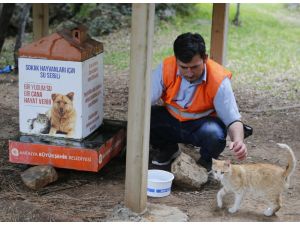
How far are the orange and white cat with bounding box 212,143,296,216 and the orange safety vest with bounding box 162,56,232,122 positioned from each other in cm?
69

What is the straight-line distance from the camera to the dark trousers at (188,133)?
4.22 m

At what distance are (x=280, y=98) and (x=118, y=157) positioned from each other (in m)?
3.30

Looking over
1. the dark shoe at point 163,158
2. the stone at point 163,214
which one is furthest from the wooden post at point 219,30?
the stone at point 163,214

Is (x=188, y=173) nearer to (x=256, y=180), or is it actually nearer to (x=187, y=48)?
(x=256, y=180)

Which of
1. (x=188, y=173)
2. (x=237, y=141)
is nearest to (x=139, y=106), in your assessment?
(x=237, y=141)

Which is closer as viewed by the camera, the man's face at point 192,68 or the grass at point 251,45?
the man's face at point 192,68

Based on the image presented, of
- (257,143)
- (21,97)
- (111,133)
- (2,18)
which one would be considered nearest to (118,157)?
(111,133)

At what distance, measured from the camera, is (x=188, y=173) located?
160 inches

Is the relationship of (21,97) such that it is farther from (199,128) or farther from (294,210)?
(294,210)

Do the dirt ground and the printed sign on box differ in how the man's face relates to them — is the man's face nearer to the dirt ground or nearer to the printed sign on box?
the printed sign on box

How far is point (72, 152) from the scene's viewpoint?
3971 mm

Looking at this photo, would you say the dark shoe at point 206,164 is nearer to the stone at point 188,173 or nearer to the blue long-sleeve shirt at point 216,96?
the stone at point 188,173

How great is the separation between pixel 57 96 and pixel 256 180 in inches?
61.2

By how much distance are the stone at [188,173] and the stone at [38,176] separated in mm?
918
